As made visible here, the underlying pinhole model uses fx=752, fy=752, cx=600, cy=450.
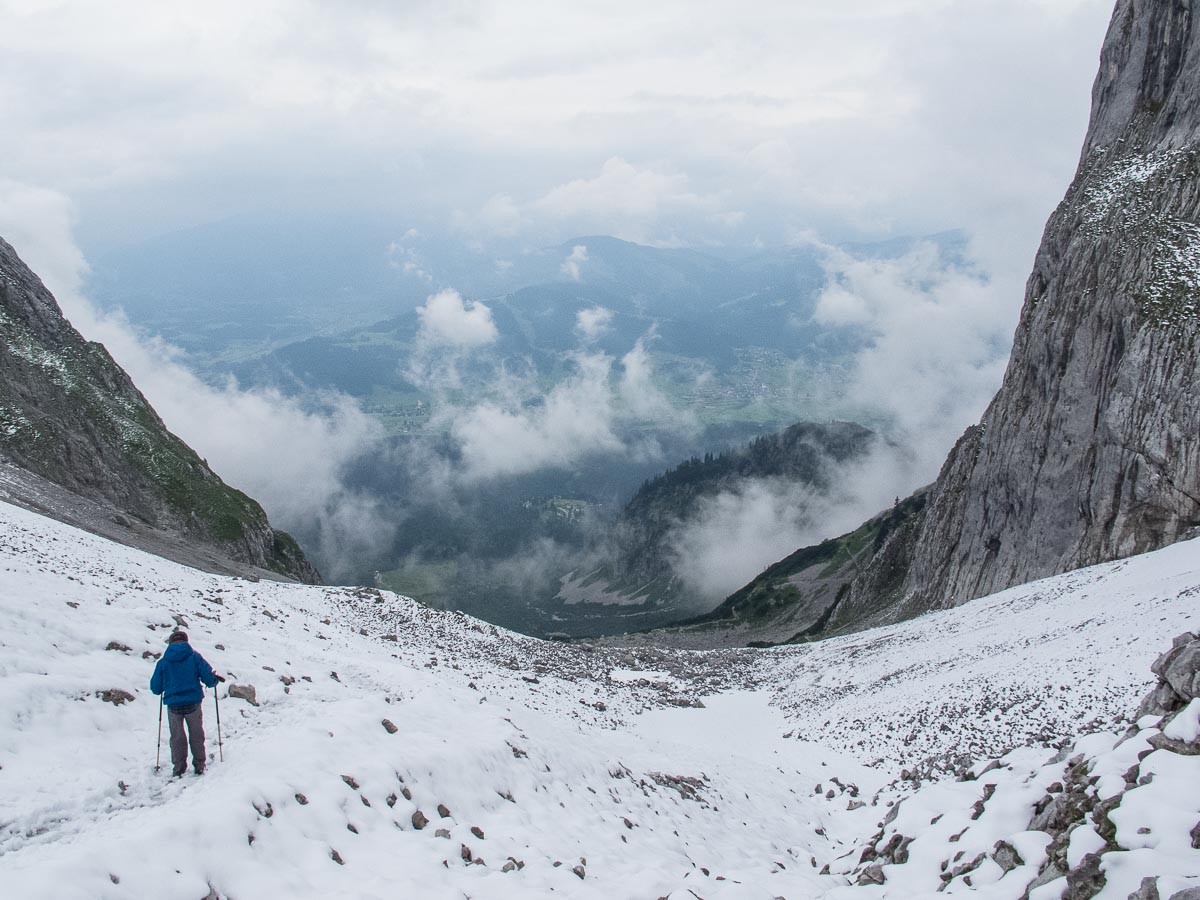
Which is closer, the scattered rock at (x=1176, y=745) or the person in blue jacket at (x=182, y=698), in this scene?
the scattered rock at (x=1176, y=745)

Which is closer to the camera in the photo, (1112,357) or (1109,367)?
(1112,357)

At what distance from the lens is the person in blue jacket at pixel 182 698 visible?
13.6 meters

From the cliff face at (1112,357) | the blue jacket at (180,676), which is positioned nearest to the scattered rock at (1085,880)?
the blue jacket at (180,676)

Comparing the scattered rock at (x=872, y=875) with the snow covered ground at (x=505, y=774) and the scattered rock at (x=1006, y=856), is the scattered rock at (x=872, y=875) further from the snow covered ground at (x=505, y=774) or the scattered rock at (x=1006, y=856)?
the scattered rock at (x=1006, y=856)

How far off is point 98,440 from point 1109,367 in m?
104

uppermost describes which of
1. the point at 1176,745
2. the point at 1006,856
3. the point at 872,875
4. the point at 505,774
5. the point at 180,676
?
the point at 180,676

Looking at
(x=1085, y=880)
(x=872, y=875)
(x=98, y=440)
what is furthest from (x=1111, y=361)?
(x=98, y=440)

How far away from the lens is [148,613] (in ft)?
71.6

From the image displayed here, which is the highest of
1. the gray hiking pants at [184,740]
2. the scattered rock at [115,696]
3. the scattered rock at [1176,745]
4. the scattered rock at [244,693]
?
the scattered rock at [115,696]

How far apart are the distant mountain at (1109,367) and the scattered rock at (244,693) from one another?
57.1 metres

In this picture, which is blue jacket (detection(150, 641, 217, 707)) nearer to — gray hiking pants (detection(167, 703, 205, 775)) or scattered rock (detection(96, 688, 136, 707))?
gray hiking pants (detection(167, 703, 205, 775))

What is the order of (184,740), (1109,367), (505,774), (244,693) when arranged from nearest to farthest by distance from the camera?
(184,740)
(505,774)
(244,693)
(1109,367)

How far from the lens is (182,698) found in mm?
13711

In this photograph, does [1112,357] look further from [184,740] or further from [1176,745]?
[184,740]
